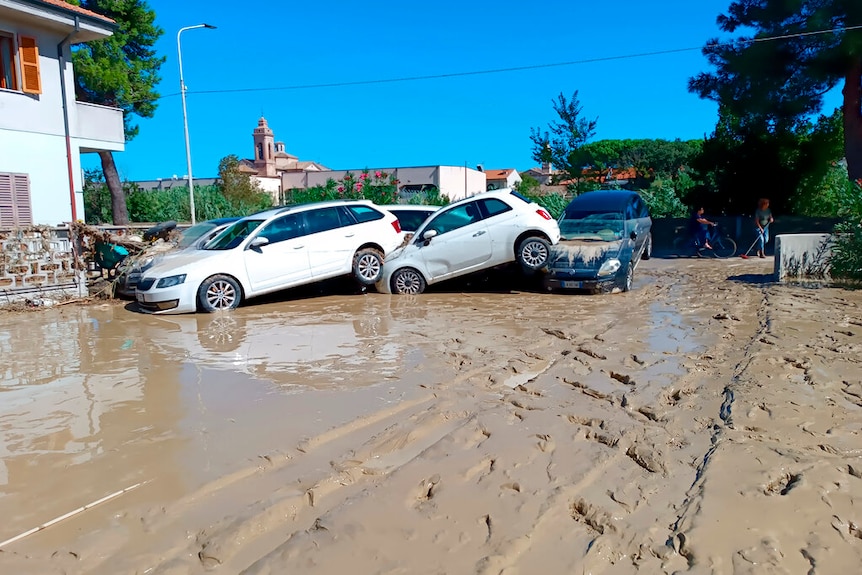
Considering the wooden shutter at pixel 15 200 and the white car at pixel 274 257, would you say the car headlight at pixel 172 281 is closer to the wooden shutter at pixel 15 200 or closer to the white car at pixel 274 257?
the white car at pixel 274 257

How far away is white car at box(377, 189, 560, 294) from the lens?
1129 cm

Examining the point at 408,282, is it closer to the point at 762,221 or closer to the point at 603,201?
the point at 603,201

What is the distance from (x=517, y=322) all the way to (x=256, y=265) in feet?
14.9

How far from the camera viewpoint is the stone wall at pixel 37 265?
37.0ft

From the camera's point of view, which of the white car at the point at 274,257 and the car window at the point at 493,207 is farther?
the car window at the point at 493,207

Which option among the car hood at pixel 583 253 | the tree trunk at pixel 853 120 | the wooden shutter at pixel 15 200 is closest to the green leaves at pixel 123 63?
the wooden shutter at pixel 15 200

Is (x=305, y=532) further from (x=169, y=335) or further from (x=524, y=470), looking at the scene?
(x=169, y=335)

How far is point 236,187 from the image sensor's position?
1451 inches

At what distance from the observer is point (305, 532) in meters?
3.36

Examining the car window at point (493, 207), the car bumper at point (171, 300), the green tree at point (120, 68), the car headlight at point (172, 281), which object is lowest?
the car bumper at point (171, 300)

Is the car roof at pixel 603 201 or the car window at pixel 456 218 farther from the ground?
the car roof at pixel 603 201

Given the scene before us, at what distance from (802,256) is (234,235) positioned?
1038 cm

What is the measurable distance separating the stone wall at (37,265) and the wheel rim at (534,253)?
8.16 metres

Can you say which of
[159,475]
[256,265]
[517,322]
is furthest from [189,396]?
[256,265]
